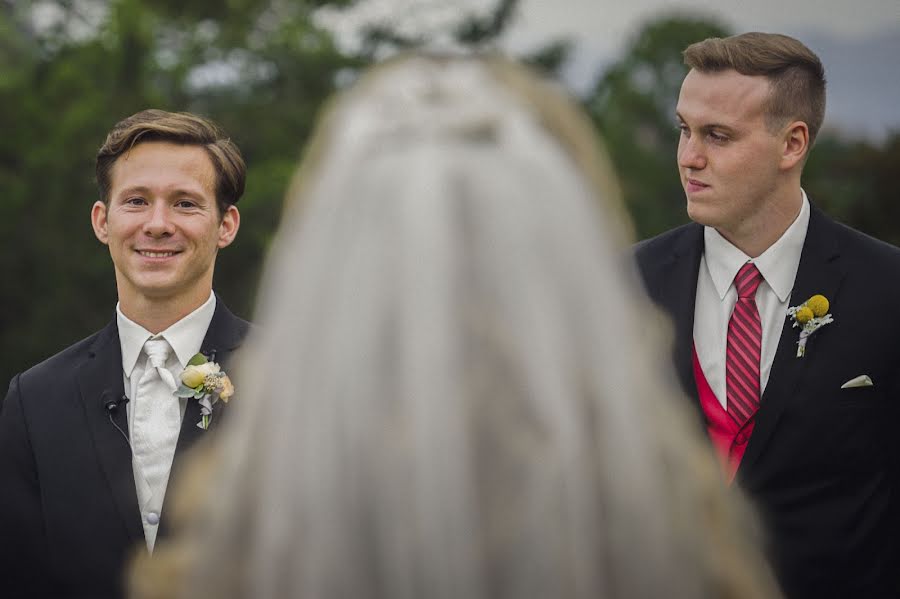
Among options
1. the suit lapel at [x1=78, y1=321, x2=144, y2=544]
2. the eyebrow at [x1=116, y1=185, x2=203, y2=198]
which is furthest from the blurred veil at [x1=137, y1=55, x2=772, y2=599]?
the eyebrow at [x1=116, y1=185, x2=203, y2=198]

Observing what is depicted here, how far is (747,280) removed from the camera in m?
4.42

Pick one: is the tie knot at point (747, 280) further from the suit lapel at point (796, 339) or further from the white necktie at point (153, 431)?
the white necktie at point (153, 431)

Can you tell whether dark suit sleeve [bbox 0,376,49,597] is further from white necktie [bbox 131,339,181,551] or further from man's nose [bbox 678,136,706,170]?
man's nose [bbox 678,136,706,170]

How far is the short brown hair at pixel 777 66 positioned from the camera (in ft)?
14.6

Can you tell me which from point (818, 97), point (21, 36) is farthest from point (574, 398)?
point (21, 36)

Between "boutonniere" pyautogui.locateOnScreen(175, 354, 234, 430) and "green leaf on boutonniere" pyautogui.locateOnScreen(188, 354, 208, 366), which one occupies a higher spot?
"green leaf on boutonniere" pyautogui.locateOnScreen(188, 354, 208, 366)

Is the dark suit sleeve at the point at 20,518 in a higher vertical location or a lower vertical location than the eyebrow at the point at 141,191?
lower

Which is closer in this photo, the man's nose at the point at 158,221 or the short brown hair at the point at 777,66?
Result: the man's nose at the point at 158,221

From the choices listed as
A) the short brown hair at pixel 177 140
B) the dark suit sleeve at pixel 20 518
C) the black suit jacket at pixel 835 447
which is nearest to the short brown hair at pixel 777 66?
the black suit jacket at pixel 835 447

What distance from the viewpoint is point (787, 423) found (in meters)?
4.12

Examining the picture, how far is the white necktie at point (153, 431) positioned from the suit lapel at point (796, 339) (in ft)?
6.71

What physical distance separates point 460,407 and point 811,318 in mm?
3020

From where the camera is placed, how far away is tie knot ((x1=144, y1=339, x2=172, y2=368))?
3.97 meters

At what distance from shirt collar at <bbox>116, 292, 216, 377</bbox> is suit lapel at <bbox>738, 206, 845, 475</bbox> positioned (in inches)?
80.0
